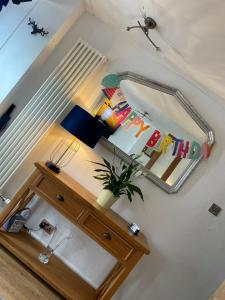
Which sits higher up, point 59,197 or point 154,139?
point 154,139

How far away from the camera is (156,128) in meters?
3.07

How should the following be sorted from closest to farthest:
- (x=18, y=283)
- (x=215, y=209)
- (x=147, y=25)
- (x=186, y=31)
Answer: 1. (x=186, y=31)
2. (x=18, y=283)
3. (x=147, y=25)
4. (x=215, y=209)

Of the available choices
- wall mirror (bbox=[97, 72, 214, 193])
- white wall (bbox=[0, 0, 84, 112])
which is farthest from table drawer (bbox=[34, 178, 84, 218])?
white wall (bbox=[0, 0, 84, 112])

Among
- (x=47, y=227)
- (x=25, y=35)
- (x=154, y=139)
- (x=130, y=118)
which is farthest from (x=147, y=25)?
(x=47, y=227)

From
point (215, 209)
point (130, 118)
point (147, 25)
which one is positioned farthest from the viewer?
point (130, 118)

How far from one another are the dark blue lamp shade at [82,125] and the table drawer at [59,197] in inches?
18.7

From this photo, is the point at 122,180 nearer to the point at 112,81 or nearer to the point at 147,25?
the point at 112,81

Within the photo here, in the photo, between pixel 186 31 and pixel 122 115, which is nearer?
pixel 186 31

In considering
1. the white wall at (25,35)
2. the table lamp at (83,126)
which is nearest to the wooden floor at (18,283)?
the table lamp at (83,126)

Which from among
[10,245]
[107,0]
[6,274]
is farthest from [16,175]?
[107,0]

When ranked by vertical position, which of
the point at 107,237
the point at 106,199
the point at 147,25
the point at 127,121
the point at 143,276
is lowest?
the point at 143,276

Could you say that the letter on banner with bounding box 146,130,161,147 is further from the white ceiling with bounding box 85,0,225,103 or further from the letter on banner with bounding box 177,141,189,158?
the white ceiling with bounding box 85,0,225,103

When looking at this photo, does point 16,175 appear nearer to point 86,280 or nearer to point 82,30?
point 86,280

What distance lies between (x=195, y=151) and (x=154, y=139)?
353mm
